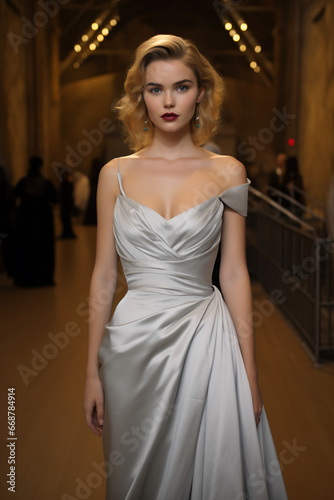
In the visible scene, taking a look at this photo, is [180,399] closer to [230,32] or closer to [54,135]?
[54,135]

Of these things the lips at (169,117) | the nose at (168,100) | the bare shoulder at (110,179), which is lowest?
the bare shoulder at (110,179)

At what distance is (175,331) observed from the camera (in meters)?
2.10

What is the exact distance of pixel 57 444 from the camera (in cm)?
414

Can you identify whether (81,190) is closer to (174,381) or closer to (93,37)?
(93,37)

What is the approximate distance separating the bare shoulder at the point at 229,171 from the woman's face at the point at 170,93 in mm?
190

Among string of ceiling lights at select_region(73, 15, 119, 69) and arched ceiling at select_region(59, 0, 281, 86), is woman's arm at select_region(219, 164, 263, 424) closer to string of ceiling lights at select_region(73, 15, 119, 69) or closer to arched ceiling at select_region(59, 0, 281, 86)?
string of ceiling lights at select_region(73, 15, 119, 69)

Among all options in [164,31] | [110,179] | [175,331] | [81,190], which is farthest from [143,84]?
[164,31]

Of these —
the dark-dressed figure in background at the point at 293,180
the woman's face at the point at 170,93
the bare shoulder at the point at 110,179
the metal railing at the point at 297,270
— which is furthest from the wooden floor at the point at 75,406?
the dark-dressed figure in background at the point at 293,180

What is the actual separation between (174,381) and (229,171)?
2.37 ft

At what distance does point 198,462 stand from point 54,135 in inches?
822

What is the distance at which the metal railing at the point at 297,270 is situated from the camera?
5.85 metres

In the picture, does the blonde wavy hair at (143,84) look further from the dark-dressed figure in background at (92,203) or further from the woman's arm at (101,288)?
the dark-dressed figure in background at (92,203)

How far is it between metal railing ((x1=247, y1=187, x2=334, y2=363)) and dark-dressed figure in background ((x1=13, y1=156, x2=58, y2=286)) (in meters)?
3.12

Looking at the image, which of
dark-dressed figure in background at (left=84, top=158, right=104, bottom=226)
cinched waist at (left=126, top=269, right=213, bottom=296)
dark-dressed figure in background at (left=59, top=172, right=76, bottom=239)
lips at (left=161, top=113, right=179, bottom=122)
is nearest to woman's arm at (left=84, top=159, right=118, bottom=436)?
cinched waist at (left=126, top=269, right=213, bottom=296)
